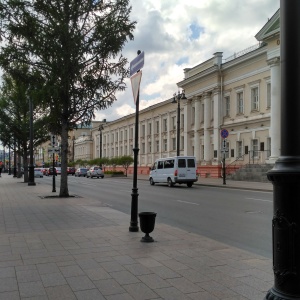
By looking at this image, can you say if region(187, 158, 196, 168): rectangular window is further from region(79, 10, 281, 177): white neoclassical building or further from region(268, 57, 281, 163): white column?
region(268, 57, 281, 163): white column

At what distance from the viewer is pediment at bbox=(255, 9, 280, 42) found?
35344mm

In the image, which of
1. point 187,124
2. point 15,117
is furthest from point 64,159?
point 187,124

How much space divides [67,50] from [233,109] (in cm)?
3024

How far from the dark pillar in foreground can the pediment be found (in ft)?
113

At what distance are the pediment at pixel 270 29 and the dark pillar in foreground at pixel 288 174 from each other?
113 feet

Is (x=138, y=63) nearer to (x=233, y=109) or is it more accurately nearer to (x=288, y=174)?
(x=288, y=174)

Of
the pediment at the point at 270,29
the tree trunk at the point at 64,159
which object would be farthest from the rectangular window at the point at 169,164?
the pediment at the point at 270,29

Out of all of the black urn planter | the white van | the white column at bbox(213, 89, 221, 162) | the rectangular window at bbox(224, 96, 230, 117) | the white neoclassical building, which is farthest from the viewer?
the white column at bbox(213, 89, 221, 162)

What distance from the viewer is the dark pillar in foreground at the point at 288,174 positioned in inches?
127

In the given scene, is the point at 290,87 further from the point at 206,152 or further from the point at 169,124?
the point at 169,124

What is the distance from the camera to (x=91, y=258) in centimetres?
660

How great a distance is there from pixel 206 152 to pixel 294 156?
45290 mm

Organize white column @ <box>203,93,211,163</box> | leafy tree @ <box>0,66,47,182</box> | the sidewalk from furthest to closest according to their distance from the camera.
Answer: white column @ <box>203,93,211,163</box>, leafy tree @ <box>0,66,47,182</box>, the sidewalk

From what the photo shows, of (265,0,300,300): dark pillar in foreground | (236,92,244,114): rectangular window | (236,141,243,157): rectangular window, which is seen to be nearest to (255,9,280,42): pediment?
(236,92,244,114): rectangular window
